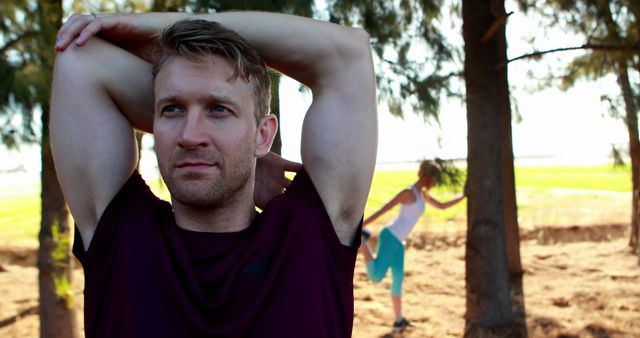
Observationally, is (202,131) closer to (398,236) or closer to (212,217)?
(212,217)

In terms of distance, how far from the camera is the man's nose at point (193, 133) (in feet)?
3.68

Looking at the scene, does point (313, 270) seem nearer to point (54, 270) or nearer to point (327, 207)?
point (327, 207)

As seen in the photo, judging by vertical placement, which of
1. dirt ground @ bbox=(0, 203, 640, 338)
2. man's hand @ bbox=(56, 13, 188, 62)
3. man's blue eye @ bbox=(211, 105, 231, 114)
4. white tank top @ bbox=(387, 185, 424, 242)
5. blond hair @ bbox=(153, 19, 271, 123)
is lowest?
dirt ground @ bbox=(0, 203, 640, 338)

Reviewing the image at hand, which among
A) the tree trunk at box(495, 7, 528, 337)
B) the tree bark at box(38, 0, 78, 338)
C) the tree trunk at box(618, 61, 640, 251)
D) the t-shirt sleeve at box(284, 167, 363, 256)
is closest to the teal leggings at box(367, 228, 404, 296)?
the tree trunk at box(495, 7, 528, 337)

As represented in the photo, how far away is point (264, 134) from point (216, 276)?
0.31 m

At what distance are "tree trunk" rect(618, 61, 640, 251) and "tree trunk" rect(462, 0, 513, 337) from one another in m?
2.00

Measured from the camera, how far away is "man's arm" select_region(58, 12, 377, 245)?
1290mm

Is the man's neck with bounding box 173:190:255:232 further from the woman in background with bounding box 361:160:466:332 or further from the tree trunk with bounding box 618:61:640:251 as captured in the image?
the tree trunk with bounding box 618:61:640:251

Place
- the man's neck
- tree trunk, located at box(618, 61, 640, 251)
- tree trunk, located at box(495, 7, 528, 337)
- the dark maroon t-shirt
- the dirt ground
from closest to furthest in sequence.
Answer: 1. the dark maroon t-shirt
2. the man's neck
3. the dirt ground
4. tree trunk, located at box(495, 7, 528, 337)
5. tree trunk, located at box(618, 61, 640, 251)

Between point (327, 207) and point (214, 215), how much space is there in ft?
0.74

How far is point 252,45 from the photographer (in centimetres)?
129

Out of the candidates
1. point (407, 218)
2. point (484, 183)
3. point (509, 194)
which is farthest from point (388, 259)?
point (509, 194)

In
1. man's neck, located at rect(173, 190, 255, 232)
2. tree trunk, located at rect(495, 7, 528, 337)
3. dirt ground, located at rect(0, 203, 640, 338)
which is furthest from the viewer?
tree trunk, located at rect(495, 7, 528, 337)

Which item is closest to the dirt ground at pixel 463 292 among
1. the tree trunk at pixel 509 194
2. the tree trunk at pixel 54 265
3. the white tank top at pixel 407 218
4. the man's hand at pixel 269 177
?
the tree trunk at pixel 509 194
